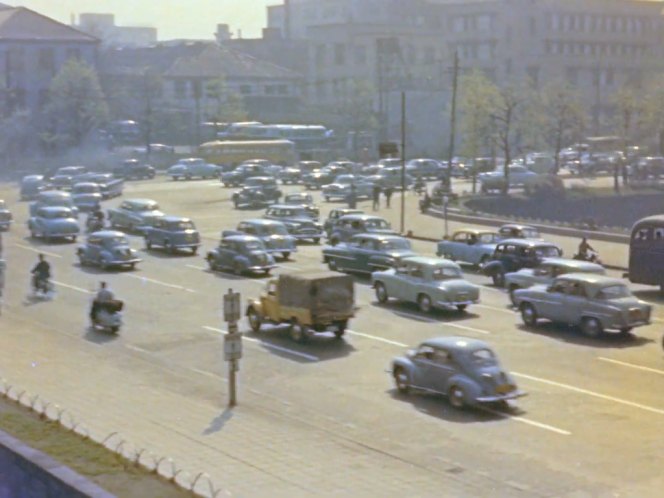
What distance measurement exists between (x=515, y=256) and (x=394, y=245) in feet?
11.9

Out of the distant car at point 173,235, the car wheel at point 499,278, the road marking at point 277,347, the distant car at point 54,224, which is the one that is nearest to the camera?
the road marking at point 277,347

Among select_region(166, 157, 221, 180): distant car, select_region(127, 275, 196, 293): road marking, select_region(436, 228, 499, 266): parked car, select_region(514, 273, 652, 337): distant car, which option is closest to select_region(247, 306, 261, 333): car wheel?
select_region(514, 273, 652, 337): distant car

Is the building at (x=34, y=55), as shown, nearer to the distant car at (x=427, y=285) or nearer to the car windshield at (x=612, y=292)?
the distant car at (x=427, y=285)

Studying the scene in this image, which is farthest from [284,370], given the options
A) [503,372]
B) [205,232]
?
[205,232]

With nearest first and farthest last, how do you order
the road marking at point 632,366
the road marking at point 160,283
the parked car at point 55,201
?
1. the road marking at point 632,366
2. the road marking at point 160,283
3. the parked car at point 55,201

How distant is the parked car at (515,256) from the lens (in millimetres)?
34156

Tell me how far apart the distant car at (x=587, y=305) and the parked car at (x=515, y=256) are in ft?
19.3

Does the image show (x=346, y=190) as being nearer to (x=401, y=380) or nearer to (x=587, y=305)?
(x=587, y=305)

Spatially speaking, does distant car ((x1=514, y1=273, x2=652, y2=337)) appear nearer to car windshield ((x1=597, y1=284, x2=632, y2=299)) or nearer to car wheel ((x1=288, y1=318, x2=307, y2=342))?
car windshield ((x1=597, y1=284, x2=632, y2=299))

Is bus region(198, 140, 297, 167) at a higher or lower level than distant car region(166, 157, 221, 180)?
higher

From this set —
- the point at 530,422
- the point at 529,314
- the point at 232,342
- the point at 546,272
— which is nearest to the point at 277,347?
the point at 232,342

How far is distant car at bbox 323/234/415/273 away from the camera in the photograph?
35.2 m

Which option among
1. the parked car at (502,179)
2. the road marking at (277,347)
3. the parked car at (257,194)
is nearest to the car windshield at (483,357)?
the road marking at (277,347)

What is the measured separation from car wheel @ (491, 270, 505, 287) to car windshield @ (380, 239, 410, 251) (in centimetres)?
300
